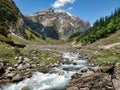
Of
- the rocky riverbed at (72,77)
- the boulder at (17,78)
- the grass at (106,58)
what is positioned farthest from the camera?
the grass at (106,58)

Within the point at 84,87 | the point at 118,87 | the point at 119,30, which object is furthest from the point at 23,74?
the point at 119,30

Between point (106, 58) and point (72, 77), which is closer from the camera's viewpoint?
point (72, 77)

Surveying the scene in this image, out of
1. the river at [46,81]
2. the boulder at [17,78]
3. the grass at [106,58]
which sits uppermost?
the grass at [106,58]

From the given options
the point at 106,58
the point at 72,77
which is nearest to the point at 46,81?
the point at 72,77

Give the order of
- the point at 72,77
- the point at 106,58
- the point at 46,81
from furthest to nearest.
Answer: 1. the point at 106,58
2. the point at 46,81
3. the point at 72,77

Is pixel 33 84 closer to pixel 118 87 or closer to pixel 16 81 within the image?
pixel 16 81

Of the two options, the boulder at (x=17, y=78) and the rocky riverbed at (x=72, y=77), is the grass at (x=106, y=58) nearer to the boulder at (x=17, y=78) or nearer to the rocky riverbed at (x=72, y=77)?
the rocky riverbed at (x=72, y=77)

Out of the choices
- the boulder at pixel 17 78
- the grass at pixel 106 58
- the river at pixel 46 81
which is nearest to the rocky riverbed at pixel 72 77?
the boulder at pixel 17 78

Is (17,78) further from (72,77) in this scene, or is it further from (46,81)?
(72,77)

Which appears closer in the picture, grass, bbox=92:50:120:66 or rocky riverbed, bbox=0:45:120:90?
rocky riverbed, bbox=0:45:120:90

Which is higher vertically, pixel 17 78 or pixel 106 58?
pixel 106 58

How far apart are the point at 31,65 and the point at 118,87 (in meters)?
18.6

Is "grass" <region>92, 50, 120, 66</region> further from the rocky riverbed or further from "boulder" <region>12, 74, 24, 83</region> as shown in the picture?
"boulder" <region>12, 74, 24, 83</region>

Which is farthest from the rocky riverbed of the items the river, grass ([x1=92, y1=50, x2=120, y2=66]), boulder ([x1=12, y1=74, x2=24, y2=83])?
grass ([x1=92, y1=50, x2=120, y2=66])
